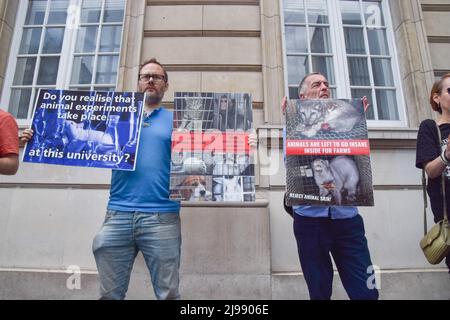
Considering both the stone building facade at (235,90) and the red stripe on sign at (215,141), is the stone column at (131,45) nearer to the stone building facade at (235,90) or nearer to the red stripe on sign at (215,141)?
the stone building facade at (235,90)

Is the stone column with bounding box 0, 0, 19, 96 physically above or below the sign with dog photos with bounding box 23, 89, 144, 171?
above

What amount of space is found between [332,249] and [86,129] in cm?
218

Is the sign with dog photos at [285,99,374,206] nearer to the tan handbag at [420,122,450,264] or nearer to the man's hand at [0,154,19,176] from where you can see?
the tan handbag at [420,122,450,264]

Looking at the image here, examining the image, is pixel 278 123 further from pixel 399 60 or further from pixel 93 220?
pixel 93 220

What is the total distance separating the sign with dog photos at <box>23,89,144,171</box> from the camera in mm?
2549

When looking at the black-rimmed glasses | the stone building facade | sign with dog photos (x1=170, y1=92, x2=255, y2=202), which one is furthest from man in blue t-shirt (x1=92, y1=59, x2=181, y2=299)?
the stone building facade

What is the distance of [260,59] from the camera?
16.4 ft

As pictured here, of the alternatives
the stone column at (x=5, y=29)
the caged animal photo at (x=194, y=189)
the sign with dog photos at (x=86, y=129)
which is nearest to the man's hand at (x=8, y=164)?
the sign with dog photos at (x=86, y=129)

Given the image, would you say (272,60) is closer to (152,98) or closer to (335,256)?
(152,98)

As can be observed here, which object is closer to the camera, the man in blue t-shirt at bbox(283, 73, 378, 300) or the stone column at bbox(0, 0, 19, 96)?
the man in blue t-shirt at bbox(283, 73, 378, 300)

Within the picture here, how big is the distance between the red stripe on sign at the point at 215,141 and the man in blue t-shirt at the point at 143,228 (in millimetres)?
138

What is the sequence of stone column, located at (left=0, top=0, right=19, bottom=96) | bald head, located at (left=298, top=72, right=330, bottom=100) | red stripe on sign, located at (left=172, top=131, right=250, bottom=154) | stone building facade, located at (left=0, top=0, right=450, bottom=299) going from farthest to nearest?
stone column, located at (left=0, top=0, right=19, bottom=96), stone building facade, located at (left=0, top=0, right=450, bottom=299), bald head, located at (left=298, top=72, right=330, bottom=100), red stripe on sign, located at (left=172, top=131, right=250, bottom=154)

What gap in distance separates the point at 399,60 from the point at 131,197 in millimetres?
5046

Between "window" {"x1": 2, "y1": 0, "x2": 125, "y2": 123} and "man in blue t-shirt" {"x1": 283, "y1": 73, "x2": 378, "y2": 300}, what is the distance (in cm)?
415
